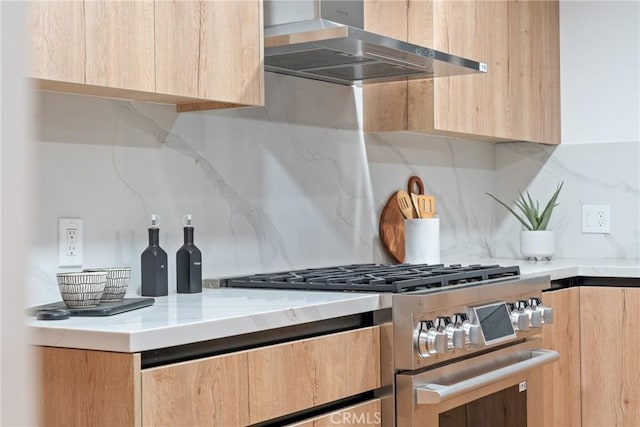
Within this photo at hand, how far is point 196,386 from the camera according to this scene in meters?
1.43

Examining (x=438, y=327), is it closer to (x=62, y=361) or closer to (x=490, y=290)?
(x=490, y=290)

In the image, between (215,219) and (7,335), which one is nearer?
(7,335)

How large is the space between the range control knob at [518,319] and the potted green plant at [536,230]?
1062mm

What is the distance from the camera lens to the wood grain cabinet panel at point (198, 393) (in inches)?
53.1

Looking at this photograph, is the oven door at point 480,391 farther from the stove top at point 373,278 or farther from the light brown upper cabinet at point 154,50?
the light brown upper cabinet at point 154,50

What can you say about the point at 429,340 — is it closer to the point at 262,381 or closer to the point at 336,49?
the point at 262,381

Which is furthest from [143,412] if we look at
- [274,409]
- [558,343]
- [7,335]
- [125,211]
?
[558,343]

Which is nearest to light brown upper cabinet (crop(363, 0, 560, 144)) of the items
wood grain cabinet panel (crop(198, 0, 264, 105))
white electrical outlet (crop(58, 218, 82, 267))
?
wood grain cabinet panel (crop(198, 0, 264, 105))

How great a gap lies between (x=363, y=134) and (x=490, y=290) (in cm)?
87

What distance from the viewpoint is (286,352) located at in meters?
1.63

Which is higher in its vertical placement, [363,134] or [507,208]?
[363,134]

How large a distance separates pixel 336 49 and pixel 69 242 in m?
0.83

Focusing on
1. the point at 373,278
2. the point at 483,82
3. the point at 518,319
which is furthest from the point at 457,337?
the point at 483,82

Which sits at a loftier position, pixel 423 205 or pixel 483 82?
pixel 483 82
